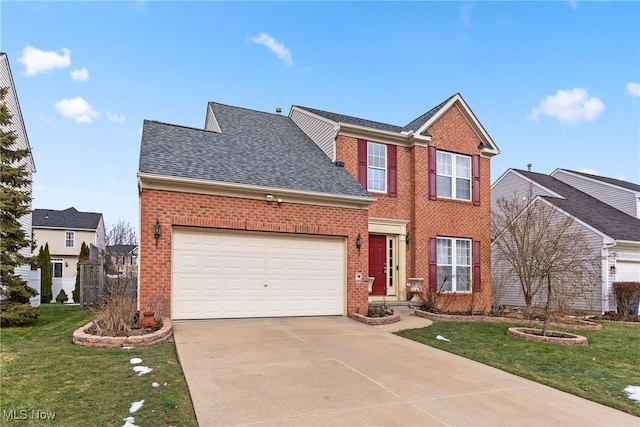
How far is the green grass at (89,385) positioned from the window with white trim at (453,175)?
1130cm

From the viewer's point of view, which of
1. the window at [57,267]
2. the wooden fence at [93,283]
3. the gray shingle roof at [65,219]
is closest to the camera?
the wooden fence at [93,283]

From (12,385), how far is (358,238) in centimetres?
860

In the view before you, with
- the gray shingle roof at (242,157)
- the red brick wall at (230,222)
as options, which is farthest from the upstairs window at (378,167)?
the red brick wall at (230,222)

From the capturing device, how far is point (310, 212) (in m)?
11.5

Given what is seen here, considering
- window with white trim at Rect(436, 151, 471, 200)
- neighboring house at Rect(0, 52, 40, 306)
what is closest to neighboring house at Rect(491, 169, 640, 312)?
window with white trim at Rect(436, 151, 471, 200)

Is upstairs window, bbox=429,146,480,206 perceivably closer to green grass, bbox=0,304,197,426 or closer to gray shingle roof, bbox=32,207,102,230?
green grass, bbox=0,304,197,426

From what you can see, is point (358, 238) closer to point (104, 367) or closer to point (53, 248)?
point (104, 367)

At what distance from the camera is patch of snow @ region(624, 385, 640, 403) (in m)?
5.60

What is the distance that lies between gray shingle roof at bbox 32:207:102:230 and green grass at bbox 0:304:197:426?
31.7 meters

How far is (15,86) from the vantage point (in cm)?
1775

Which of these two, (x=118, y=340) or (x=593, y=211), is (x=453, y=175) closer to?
(x=593, y=211)

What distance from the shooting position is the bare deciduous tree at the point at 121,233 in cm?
6153

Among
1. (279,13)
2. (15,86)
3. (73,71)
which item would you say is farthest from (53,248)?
(279,13)

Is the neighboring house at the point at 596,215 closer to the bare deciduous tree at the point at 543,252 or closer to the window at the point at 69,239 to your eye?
the bare deciduous tree at the point at 543,252
